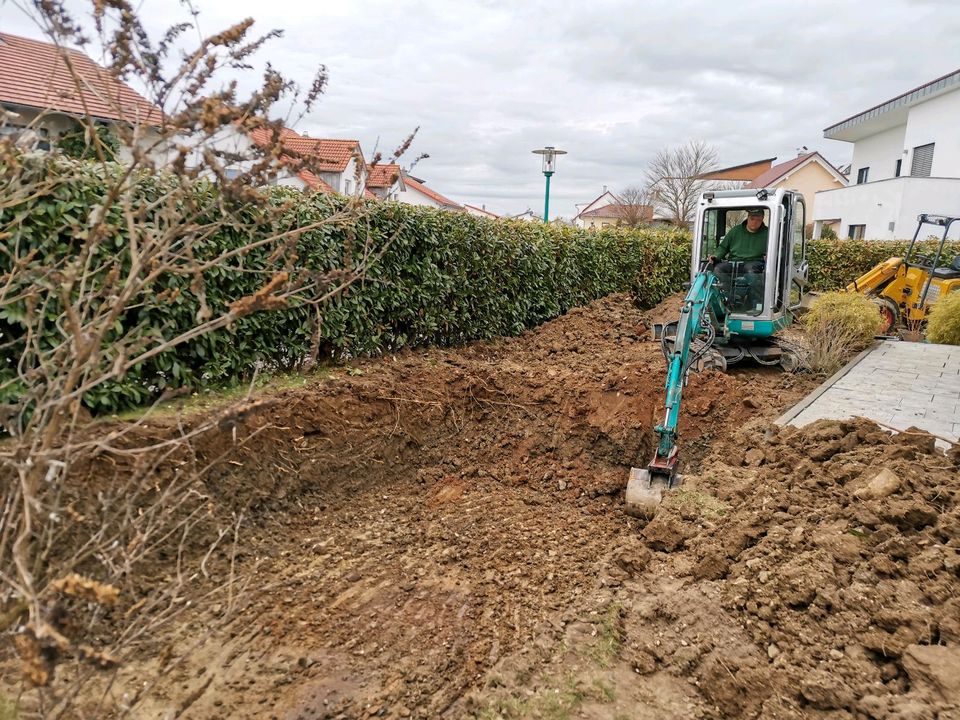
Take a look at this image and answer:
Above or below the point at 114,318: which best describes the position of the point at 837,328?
below

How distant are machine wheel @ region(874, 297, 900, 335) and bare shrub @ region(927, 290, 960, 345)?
847 millimetres

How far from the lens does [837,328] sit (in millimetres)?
9875

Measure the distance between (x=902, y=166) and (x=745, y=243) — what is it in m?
18.6

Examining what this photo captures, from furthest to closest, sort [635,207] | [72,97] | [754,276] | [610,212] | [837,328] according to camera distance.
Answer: [610,212] < [635,207] < [837,328] < [754,276] < [72,97]

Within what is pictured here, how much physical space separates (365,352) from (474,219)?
3192mm

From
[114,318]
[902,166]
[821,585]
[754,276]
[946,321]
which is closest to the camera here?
[114,318]

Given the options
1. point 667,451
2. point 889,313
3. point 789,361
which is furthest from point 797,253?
point 667,451

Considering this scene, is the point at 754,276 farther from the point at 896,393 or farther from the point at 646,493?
the point at 646,493

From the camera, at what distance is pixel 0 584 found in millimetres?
2301

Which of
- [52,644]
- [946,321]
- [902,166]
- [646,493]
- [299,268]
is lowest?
[646,493]

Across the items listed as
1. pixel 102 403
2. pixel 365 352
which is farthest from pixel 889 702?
pixel 365 352

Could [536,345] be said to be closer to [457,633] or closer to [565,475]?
[565,475]

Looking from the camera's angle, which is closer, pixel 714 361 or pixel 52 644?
pixel 52 644

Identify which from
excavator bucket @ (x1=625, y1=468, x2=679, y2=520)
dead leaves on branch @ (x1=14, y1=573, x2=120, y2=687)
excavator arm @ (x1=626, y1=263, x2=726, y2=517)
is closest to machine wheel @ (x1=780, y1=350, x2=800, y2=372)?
excavator arm @ (x1=626, y1=263, x2=726, y2=517)
